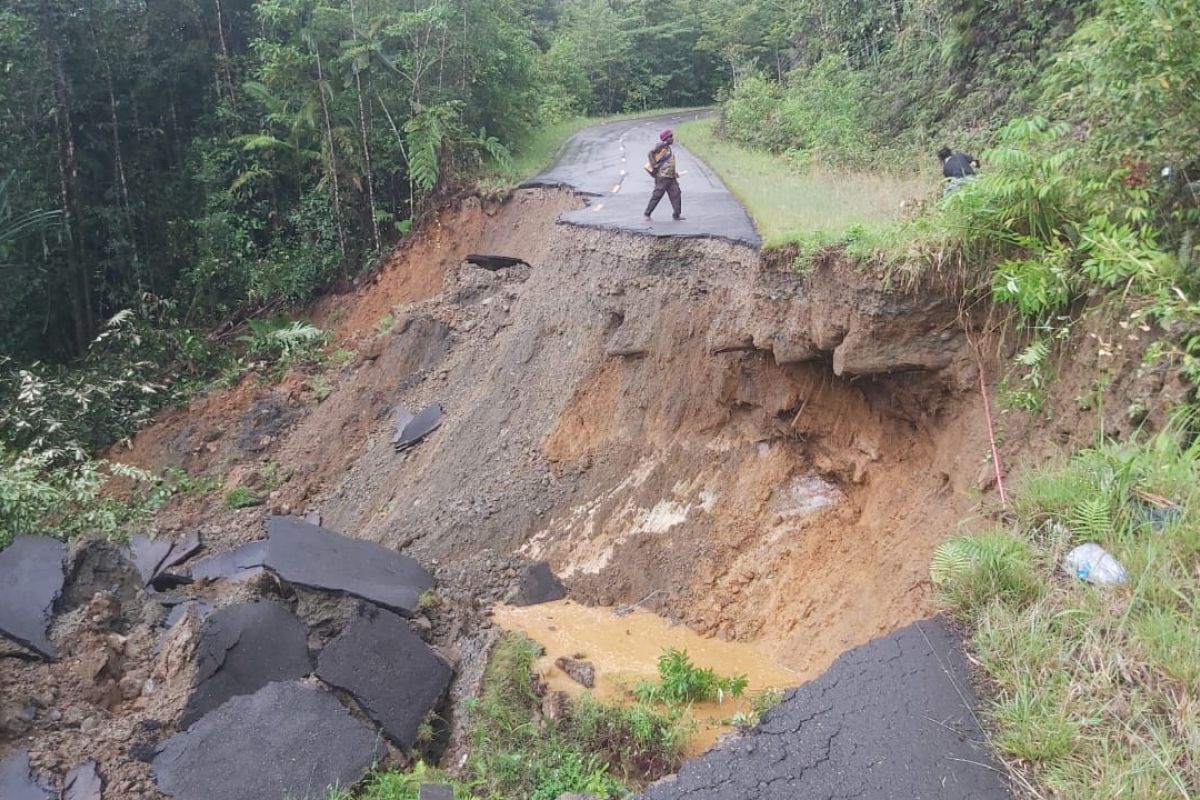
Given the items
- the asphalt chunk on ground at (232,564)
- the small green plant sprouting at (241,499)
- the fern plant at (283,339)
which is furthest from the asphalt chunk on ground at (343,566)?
the fern plant at (283,339)

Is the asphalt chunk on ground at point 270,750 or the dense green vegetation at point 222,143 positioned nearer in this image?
the asphalt chunk on ground at point 270,750

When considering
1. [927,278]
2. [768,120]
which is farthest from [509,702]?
[768,120]

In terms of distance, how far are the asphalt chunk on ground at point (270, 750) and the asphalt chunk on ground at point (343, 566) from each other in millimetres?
1274

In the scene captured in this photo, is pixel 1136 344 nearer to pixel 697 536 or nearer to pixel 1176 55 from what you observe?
pixel 1176 55

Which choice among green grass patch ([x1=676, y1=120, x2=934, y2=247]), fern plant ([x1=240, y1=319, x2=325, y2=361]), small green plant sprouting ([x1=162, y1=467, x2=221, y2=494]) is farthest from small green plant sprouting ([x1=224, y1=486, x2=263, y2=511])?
green grass patch ([x1=676, y1=120, x2=934, y2=247])

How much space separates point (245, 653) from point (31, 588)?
100.0 inches

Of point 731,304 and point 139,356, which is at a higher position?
point 731,304

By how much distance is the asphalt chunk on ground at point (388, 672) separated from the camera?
19.9 ft

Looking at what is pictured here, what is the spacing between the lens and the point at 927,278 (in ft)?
21.1

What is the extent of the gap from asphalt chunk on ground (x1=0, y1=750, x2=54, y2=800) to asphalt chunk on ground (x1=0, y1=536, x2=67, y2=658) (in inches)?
50.5

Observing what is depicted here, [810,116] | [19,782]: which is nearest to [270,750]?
[19,782]

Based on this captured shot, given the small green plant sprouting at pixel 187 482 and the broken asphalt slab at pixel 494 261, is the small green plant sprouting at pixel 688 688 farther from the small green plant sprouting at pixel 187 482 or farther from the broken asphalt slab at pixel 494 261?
the small green plant sprouting at pixel 187 482

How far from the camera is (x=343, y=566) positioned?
7.62 meters

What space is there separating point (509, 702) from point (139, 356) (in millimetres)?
13798
